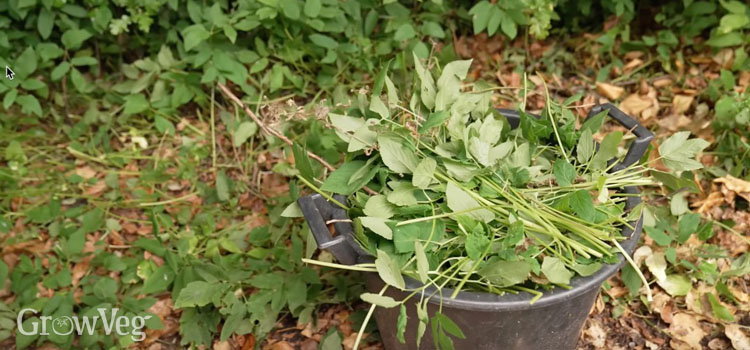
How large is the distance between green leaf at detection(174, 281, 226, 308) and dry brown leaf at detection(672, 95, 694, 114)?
5.57 feet

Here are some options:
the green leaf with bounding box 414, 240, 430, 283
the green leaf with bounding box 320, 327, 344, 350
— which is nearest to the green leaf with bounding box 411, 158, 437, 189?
the green leaf with bounding box 414, 240, 430, 283

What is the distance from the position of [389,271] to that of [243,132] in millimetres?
1243

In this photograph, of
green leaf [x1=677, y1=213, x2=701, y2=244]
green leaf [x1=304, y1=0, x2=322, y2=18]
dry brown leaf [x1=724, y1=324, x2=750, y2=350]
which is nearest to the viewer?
dry brown leaf [x1=724, y1=324, x2=750, y2=350]

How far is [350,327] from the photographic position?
1.78m

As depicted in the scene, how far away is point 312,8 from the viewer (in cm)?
204

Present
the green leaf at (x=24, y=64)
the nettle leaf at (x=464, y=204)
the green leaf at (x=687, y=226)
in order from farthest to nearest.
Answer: the green leaf at (x=24, y=64) < the green leaf at (x=687, y=226) < the nettle leaf at (x=464, y=204)

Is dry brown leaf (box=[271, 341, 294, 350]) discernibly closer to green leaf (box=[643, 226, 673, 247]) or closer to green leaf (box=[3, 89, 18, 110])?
green leaf (box=[643, 226, 673, 247])

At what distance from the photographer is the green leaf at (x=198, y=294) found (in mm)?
1703

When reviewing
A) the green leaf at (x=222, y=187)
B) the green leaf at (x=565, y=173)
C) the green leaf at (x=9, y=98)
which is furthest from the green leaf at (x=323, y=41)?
the green leaf at (x=565, y=173)

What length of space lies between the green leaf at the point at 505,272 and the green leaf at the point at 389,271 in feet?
0.54

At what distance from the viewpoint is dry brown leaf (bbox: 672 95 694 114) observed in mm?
2262

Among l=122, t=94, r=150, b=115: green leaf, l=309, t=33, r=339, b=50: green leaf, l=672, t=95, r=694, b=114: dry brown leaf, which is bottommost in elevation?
l=672, t=95, r=694, b=114: dry brown leaf

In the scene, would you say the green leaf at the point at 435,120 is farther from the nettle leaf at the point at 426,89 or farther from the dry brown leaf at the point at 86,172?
the dry brown leaf at the point at 86,172

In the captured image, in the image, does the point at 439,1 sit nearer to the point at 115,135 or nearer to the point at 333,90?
the point at 333,90
